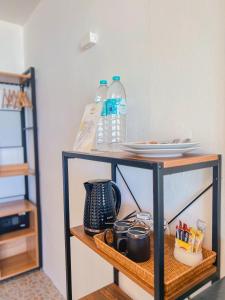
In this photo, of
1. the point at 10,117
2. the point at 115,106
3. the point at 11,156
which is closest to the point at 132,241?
the point at 115,106

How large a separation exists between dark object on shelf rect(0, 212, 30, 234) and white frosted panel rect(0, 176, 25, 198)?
0.27 metres

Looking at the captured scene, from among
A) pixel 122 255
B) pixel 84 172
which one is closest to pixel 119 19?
pixel 84 172

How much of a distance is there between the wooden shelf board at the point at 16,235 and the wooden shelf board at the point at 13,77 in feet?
4.86

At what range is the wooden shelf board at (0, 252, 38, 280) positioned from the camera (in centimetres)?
216

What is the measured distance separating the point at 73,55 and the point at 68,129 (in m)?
0.50

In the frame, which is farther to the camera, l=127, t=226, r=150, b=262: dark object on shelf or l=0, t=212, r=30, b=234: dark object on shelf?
l=0, t=212, r=30, b=234: dark object on shelf

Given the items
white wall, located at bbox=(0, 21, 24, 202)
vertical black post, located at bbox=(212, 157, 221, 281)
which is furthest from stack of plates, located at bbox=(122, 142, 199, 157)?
white wall, located at bbox=(0, 21, 24, 202)

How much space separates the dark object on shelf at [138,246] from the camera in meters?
0.77

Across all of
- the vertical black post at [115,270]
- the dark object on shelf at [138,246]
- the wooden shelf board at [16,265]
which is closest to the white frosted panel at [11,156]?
the wooden shelf board at [16,265]

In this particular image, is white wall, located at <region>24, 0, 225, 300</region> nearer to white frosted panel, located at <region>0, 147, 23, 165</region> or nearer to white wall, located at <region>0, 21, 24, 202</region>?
white wall, located at <region>0, 21, 24, 202</region>

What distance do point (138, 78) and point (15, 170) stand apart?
173 cm

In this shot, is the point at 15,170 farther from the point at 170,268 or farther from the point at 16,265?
the point at 170,268

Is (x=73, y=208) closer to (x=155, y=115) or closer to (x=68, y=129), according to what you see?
(x=68, y=129)

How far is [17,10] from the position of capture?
6.82 feet
